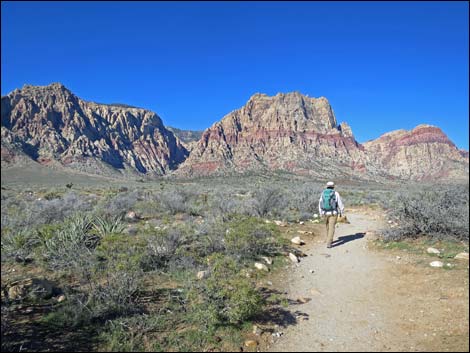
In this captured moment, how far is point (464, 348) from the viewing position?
3.80 m

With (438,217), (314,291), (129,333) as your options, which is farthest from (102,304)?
(438,217)

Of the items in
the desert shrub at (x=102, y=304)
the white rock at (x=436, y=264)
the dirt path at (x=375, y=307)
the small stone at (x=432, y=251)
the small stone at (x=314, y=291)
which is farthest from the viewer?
the small stone at (x=432, y=251)

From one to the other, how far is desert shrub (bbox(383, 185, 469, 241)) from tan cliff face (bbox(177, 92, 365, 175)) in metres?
90.5

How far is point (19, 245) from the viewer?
789cm

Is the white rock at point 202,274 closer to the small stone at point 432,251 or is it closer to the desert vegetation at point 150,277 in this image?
the desert vegetation at point 150,277

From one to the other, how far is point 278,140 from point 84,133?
82.3m

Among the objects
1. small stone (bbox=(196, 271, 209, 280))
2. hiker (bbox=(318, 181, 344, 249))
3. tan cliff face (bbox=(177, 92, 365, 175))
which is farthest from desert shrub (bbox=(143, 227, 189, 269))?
tan cliff face (bbox=(177, 92, 365, 175))

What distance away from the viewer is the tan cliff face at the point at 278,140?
120188 mm

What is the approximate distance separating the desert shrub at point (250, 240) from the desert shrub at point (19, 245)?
4512 millimetres

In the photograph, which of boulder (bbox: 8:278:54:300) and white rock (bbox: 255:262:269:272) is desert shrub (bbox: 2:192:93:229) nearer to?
boulder (bbox: 8:278:54:300)

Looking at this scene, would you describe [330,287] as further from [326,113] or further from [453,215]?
[326,113]

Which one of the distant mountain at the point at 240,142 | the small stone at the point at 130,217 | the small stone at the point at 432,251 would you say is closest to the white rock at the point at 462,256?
the small stone at the point at 432,251

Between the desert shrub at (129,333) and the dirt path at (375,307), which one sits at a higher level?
the dirt path at (375,307)

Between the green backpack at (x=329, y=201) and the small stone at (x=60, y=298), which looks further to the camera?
the green backpack at (x=329, y=201)
